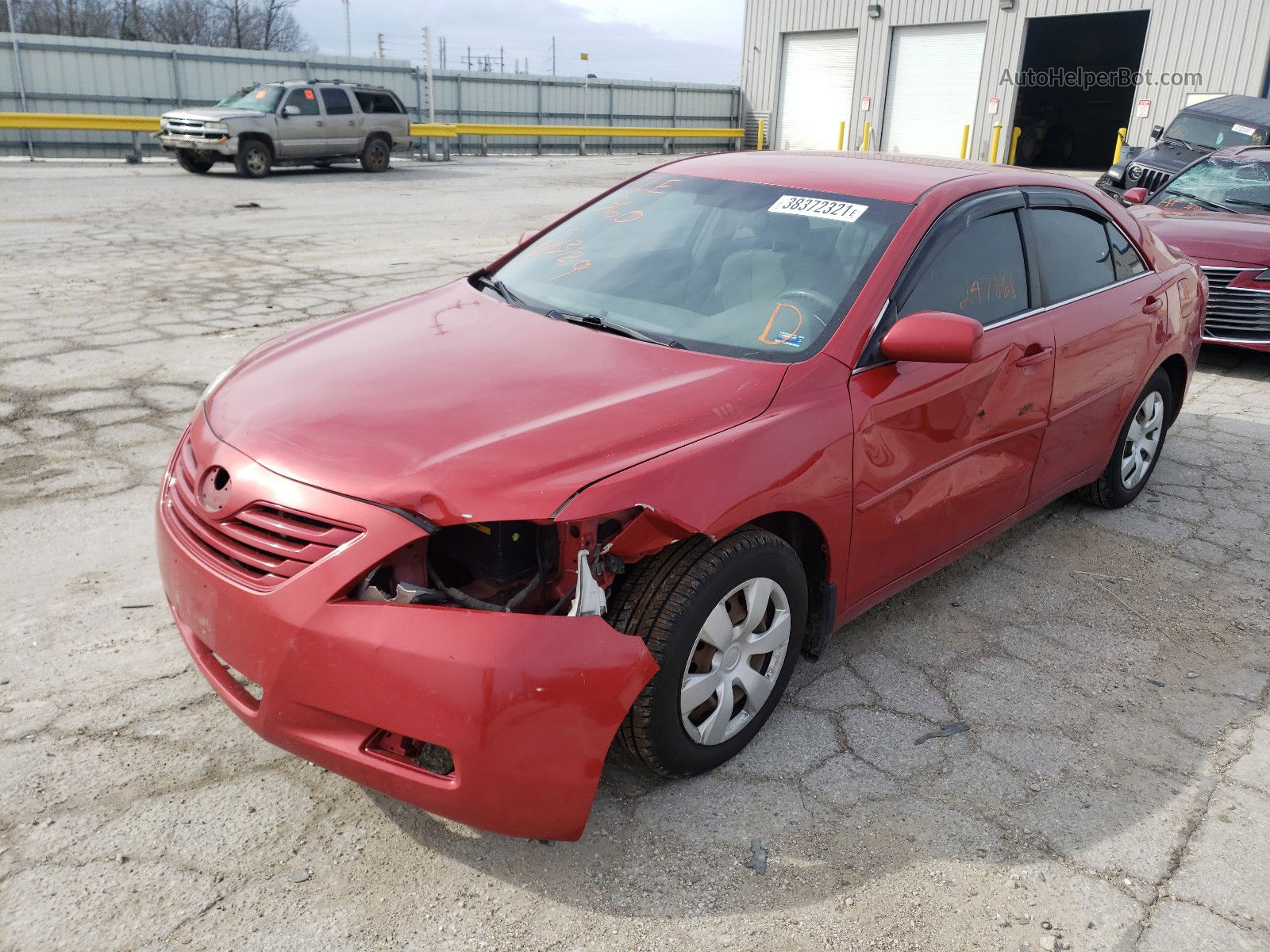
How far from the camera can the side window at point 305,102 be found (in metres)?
17.8

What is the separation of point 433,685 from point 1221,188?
8.77 metres

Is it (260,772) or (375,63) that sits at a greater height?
(375,63)

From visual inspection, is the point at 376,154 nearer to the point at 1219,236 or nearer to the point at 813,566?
the point at 1219,236

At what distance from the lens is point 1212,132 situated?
44.7 ft

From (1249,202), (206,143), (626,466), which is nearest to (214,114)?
(206,143)

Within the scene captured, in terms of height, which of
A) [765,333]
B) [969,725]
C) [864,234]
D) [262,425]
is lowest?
[969,725]

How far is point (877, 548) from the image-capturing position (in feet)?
10.1

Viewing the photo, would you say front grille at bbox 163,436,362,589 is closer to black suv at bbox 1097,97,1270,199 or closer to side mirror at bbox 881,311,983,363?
side mirror at bbox 881,311,983,363

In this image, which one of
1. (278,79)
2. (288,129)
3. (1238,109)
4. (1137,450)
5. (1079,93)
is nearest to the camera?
(1137,450)

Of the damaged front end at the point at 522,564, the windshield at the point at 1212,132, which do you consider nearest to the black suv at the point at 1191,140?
the windshield at the point at 1212,132

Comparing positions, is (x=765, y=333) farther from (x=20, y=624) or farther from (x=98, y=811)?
(x=20, y=624)

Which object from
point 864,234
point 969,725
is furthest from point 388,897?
point 864,234

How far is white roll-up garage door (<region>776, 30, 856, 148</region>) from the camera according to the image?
98.9ft

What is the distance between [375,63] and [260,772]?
91.2 ft
